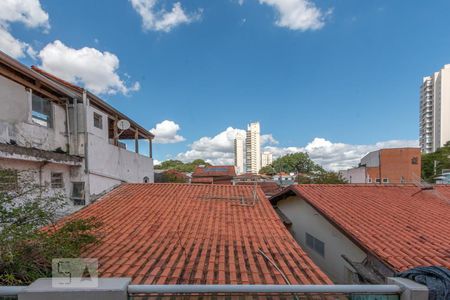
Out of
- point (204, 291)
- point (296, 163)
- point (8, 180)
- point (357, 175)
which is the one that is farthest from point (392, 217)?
point (296, 163)

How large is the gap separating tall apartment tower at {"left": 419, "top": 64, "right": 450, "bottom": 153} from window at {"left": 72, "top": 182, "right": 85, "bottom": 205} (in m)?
86.1

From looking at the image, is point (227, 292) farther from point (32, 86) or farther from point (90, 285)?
point (32, 86)

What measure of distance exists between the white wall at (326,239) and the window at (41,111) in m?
9.89

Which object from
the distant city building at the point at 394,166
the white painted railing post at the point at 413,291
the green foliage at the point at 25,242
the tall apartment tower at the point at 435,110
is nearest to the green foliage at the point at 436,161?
the distant city building at the point at 394,166

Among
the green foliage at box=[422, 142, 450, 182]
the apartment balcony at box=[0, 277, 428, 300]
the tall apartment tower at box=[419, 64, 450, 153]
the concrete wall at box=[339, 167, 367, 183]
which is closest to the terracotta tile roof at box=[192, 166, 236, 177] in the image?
the concrete wall at box=[339, 167, 367, 183]

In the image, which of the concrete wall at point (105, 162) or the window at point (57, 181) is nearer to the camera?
the window at point (57, 181)

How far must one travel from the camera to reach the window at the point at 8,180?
10.8 ft

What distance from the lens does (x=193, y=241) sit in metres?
4.64

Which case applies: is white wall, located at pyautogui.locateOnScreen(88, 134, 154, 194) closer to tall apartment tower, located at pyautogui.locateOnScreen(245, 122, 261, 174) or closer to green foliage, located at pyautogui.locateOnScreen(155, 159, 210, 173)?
green foliage, located at pyautogui.locateOnScreen(155, 159, 210, 173)

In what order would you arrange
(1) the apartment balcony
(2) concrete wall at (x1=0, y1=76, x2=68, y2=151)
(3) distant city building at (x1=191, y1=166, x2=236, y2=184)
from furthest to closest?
(3) distant city building at (x1=191, y1=166, x2=236, y2=184) < (2) concrete wall at (x1=0, y1=76, x2=68, y2=151) < (1) the apartment balcony

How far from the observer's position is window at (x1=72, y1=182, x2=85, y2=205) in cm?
950

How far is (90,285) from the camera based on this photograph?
6.25ft

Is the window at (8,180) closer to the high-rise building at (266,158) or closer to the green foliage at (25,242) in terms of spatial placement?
the green foliage at (25,242)

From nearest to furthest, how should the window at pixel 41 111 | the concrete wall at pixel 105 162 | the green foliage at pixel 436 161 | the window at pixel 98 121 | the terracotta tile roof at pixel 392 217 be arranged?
the terracotta tile roof at pixel 392 217, the window at pixel 41 111, the concrete wall at pixel 105 162, the window at pixel 98 121, the green foliage at pixel 436 161
